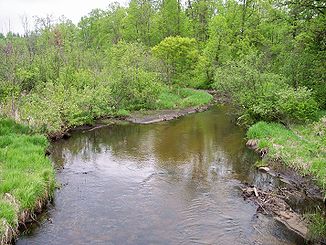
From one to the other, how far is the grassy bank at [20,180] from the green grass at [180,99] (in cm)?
1810

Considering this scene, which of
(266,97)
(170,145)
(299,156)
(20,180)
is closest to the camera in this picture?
(20,180)

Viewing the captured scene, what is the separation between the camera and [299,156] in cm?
1680

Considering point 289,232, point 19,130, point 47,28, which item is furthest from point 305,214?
point 47,28

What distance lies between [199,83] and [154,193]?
36.0m

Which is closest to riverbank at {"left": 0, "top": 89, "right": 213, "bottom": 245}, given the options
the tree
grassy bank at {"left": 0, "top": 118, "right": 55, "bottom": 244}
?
grassy bank at {"left": 0, "top": 118, "right": 55, "bottom": 244}

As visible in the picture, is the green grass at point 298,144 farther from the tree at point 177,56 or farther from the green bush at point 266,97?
the tree at point 177,56

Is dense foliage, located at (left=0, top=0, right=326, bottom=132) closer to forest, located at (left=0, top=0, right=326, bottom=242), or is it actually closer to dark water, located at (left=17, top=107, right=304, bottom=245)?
forest, located at (left=0, top=0, right=326, bottom=242)

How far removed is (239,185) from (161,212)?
452 centimetres

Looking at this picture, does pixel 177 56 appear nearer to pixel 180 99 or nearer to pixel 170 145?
pixel 180 99

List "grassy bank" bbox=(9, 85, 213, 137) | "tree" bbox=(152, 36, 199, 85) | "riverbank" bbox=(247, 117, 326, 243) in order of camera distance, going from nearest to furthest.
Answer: "riverbank" bbox=(247, 117, 326, 243) < "grassy bank" bbox=(9, 85, 213, 137) < "tree" bbox=(152, 36, 199, 85)

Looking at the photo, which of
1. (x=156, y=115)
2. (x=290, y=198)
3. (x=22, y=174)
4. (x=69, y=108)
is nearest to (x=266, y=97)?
(x=290, y=198)

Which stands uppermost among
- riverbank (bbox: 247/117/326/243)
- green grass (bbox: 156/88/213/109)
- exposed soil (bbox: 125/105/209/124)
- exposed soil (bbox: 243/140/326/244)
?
green grass (bbox: 156/88/213/109)

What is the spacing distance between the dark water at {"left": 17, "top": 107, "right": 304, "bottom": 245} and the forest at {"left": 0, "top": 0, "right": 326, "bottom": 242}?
4.56 feet

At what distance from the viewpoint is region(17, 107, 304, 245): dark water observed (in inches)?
453
